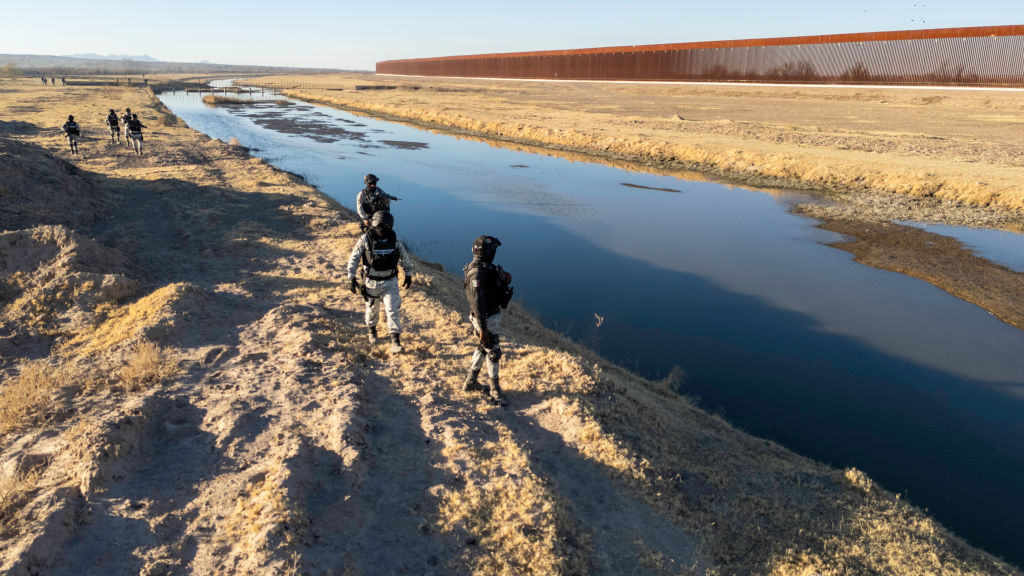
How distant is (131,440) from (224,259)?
7.59 meters

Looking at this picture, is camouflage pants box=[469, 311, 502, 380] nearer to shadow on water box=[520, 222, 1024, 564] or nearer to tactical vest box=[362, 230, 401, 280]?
tactical vest box=[362, 230, 401, 280]

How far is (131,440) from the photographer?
5316 millimetres

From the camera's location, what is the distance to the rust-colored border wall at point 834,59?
46438 mm

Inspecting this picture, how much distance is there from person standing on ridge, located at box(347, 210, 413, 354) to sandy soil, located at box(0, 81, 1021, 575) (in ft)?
2.94

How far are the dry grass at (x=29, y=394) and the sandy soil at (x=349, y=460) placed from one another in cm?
3

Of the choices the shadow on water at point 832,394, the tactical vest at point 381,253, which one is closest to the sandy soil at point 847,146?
the shadow on water at point 832,394

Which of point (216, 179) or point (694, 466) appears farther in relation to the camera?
point (216, 179)

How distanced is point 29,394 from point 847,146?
1462 inches

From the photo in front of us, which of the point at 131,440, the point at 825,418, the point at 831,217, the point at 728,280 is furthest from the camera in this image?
the point at 831,217

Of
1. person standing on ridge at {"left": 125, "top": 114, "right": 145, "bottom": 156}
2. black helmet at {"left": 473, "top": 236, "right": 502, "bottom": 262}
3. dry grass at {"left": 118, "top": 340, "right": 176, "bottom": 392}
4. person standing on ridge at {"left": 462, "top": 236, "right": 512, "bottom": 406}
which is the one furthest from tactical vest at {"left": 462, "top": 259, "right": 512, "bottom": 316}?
person standing on ridge at {"left": 125, "top": 114, "right": 145, "bottom": 156}

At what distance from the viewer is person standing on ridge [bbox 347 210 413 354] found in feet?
22.5

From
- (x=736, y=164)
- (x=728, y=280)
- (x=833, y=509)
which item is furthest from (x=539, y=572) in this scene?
(x=736, y=164)

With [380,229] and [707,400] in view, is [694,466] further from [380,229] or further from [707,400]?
[380,229]

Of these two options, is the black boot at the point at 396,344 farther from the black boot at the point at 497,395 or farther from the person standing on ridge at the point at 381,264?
the black boot at the point at 497,395
